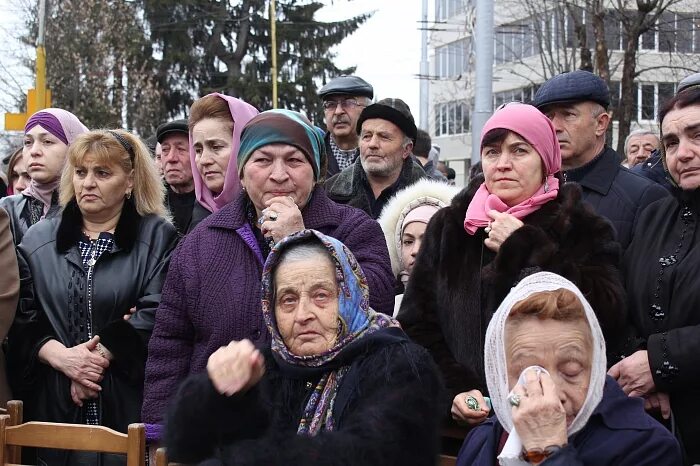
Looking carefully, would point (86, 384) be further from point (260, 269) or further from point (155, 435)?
point (260, 269)

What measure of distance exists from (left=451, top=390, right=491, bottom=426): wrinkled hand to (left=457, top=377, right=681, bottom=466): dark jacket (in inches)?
32.7

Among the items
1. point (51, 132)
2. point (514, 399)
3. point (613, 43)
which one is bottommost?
point (514, 399)

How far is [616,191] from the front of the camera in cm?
437

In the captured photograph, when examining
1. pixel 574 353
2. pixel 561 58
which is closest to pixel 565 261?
pixel 574 353

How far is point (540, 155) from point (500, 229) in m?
0.41

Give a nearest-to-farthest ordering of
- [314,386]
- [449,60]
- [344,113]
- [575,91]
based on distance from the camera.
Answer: [314,386]
[575,91]
[344,113]
[449,60]

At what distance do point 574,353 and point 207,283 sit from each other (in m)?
1.58

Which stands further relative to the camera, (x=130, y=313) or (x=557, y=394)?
(x=130, y=313)

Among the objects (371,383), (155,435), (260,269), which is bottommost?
(155,435)

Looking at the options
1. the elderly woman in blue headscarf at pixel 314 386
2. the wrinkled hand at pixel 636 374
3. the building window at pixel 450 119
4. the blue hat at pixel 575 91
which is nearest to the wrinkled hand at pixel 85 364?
the elderly woman in blue headscarf at pixel 314 386

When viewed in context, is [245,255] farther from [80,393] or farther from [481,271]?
[80,393]

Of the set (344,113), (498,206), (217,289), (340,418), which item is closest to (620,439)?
(340,418)

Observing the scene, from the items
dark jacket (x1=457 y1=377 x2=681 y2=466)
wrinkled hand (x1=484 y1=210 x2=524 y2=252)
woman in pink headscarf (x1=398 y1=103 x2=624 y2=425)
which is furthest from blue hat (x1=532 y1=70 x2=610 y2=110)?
dark jacket (x1=457 y1=377 x2=681 y2=466)

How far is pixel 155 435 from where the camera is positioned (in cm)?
388
